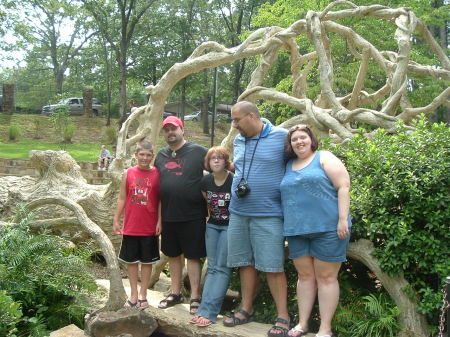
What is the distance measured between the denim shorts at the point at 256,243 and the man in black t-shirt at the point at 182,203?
493 millimetres

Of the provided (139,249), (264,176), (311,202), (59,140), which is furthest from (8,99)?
(311,202)

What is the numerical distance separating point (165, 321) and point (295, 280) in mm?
1217

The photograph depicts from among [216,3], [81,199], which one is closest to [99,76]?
[216,3]

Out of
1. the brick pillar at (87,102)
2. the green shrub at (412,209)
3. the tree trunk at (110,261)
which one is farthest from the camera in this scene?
the brick pillar at (87,102)

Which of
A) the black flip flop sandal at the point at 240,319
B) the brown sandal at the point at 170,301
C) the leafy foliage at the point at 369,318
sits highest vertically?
the leafy foliage at the point at 369,318

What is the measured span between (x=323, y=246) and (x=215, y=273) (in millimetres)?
1103

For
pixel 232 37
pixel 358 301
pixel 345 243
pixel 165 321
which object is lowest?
pixel 165 321

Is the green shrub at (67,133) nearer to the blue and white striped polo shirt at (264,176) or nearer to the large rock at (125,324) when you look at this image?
the large rock at (125,324)

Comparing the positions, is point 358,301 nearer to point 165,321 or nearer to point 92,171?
point 165,321

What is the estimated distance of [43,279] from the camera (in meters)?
5.17

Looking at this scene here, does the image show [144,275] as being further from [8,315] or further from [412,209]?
[412,209]

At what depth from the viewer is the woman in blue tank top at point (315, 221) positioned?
3.73 meters

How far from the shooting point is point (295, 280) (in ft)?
15.5

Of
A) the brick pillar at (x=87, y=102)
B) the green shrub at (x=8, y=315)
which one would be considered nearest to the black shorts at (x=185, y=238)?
the green shrub at (x=8, y=315)
